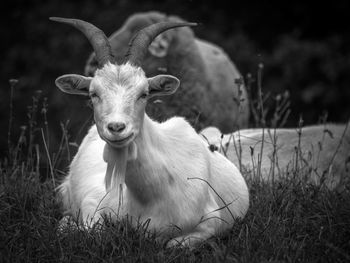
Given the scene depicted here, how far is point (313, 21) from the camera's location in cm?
1548

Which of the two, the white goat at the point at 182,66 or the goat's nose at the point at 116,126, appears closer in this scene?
the goat's nose at the point at 116,126

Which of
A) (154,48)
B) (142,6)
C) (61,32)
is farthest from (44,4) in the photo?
(154,48)

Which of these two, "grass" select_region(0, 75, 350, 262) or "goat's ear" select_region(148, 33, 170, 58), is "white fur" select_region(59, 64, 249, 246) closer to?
"grass" select_region(0, 75, 350, 262)

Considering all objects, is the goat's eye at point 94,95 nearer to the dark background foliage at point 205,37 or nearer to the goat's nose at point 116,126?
the goat's nose at point 116,126

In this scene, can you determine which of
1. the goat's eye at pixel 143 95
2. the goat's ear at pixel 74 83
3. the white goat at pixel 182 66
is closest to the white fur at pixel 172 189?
the goat's eye at pixel 143 95

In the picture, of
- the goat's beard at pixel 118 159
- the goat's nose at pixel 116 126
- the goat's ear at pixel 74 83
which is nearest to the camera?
the goat's nose at pixel 116 126

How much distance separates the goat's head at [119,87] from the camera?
390 cm

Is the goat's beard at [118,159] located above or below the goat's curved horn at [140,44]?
below

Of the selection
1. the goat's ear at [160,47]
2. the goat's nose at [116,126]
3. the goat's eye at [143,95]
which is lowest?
the goat's ear at [160,47]

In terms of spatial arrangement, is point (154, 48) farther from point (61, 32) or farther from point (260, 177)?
point (61, 32)

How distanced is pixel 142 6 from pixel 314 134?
988cm

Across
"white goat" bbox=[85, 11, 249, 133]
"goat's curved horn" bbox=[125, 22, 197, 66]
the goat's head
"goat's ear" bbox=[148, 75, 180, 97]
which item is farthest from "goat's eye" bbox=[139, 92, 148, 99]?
"white goat" bbox=[85, 11, 249, 133]

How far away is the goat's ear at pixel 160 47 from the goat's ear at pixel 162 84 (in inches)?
166

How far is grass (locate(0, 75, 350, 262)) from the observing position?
4.00m
